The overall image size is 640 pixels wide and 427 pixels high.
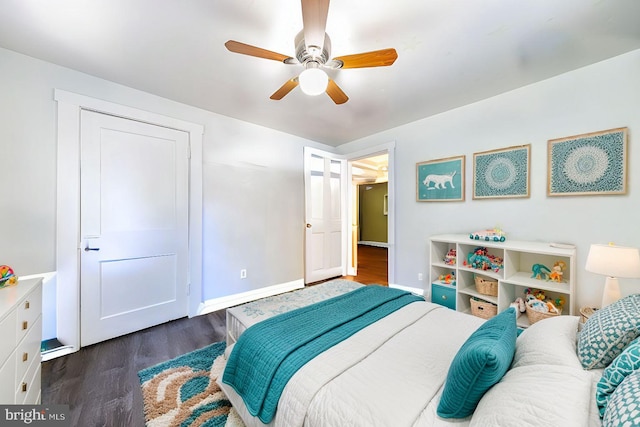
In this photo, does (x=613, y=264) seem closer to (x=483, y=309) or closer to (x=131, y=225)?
(x=483, y=309)

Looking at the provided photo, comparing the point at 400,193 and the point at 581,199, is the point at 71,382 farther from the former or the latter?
the point at 581,199

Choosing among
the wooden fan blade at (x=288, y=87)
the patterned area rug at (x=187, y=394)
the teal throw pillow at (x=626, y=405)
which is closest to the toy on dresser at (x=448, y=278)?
the teal throw pillow at (x=626, y=405)

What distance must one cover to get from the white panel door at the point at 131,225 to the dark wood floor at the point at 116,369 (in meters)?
0.20

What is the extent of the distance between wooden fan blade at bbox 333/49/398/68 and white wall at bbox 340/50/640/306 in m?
1.73

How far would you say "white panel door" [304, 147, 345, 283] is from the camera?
Result: 12.5 ft

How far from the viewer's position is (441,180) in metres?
2.94

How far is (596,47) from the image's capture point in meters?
1.75

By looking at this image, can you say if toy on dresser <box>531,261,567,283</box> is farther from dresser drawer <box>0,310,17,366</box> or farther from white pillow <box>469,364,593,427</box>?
dresser drawer <box>0,310,17,366</box>

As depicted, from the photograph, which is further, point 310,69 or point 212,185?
Answer: point 212,185

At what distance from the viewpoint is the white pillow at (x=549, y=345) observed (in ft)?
2.95

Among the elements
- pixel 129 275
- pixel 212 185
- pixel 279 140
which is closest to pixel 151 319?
pixel 129 275

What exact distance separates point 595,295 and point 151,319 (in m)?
4.07

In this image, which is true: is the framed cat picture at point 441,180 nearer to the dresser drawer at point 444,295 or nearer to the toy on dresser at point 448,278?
the toy on dresser at point 448,278

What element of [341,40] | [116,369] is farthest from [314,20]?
[116,369]
